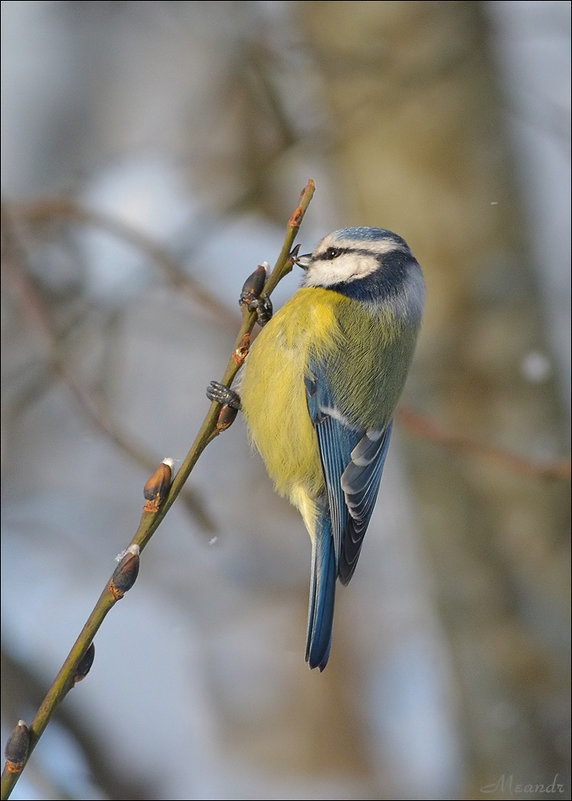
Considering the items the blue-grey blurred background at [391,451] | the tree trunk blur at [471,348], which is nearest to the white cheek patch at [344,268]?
the blue-grey blurred background at [391,451]

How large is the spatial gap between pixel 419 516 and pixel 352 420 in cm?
152

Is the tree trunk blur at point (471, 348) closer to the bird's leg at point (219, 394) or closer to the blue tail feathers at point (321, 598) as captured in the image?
the blue tail feathers at point (321, 598)

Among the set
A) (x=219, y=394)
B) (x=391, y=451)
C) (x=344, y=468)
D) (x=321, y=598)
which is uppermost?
(x=219, y=394)

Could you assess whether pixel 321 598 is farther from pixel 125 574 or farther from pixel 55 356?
pixel 55 356

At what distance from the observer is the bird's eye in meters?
1.88

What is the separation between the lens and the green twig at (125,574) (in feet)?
3.12

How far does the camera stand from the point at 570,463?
191 centimetres

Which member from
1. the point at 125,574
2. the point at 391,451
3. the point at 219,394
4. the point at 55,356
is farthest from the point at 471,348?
the point at 125,574

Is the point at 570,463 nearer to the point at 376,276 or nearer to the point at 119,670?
the point at 376,276

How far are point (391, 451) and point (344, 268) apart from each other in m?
1.80

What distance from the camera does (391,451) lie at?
3582mm

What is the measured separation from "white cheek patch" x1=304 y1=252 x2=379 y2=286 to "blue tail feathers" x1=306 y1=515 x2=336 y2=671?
0.54 metres

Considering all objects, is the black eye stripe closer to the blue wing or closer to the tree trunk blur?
the blue wing

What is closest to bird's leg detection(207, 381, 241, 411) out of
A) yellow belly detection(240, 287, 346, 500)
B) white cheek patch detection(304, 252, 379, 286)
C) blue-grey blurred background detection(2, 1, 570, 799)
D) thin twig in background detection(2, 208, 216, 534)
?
yellow belly detection(240, 287, 346, 500)
